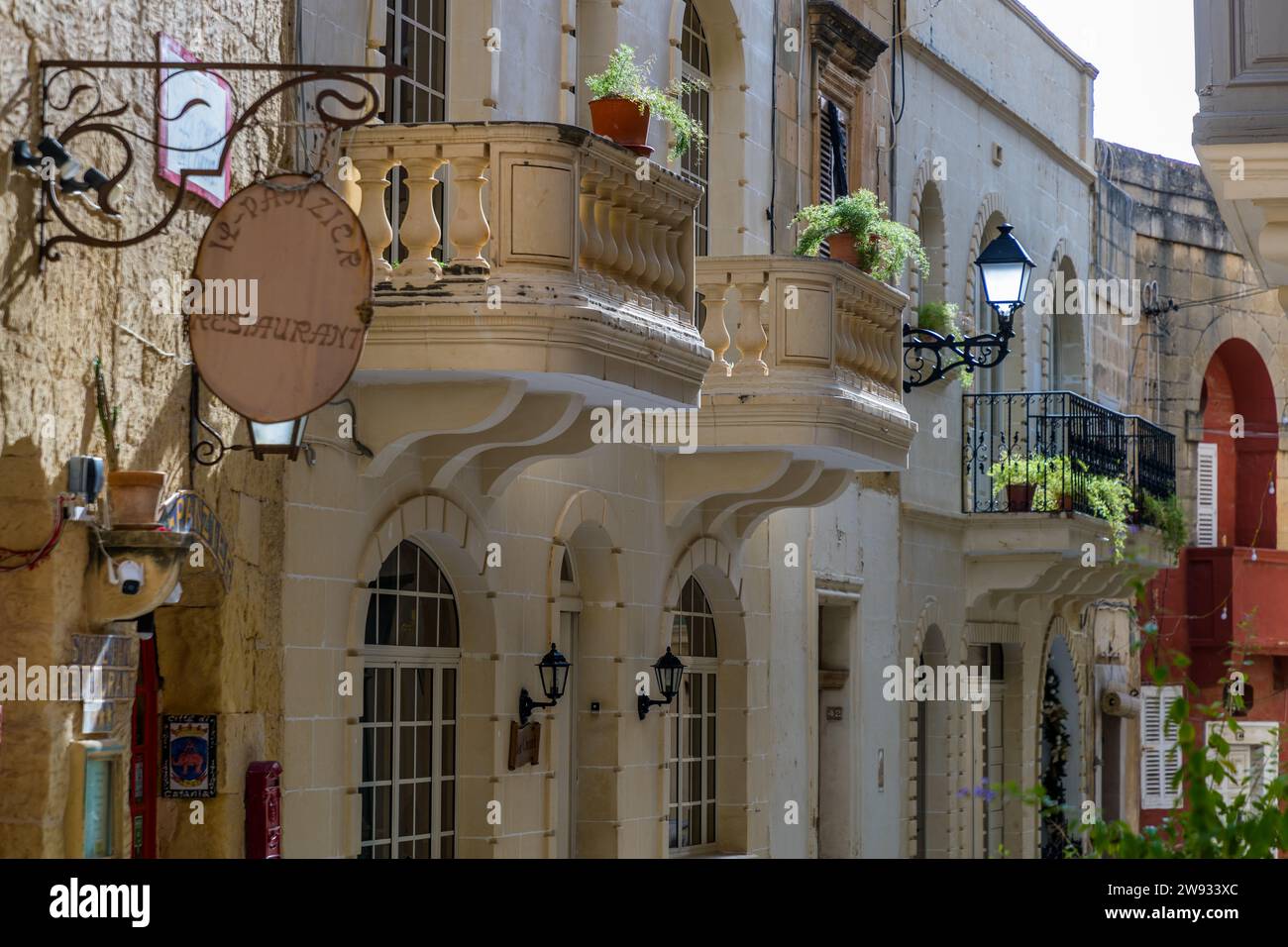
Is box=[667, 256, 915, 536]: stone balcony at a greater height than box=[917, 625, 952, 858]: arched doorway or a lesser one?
greater

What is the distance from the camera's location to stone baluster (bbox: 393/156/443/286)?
1047cm

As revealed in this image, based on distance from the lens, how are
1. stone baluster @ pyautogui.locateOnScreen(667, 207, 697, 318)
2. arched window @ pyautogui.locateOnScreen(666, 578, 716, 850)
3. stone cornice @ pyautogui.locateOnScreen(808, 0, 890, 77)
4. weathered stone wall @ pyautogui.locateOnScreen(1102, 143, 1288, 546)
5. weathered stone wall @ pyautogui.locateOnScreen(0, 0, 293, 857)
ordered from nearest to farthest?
1. weathered stone wall @ pyautogui.locateOnScreen(0, 0, 293, 857)
2. stone baluster @ pyautogui.locateOnScreen(667, 207, 697, 318)
3. arched window @ pyautogui.locateOnScreen(666, 578, 716, 850)
4. stone cornice @ pyautogui.locateOnScreen(808, 0, 890, 77)
5. weathered stone wall @ pyautogui.locateOnScreen(1102, 143, 1288, 546)

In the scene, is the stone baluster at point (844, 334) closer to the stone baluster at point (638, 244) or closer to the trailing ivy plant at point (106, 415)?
the stone baluster at point (638, 244)

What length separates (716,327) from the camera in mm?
13953

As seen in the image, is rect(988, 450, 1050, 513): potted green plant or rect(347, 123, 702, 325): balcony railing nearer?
rect(347, 123, 702, 325): balcony railing

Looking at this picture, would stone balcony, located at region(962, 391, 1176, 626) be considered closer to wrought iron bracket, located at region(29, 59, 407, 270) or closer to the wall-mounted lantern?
the wall-mounted lantern

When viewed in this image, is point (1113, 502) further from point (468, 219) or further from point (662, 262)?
point (468, 219)

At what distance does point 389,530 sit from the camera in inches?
443

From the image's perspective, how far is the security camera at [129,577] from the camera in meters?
8.25

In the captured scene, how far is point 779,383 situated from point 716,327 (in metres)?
0.51

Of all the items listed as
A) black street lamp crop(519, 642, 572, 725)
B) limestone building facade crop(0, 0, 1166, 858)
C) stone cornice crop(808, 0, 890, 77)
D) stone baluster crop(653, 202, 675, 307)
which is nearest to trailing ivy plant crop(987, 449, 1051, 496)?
limestone building facade crop(0, 0, 1166, 858)

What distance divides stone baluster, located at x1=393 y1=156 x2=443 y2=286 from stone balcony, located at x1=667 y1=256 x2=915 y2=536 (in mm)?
3594
